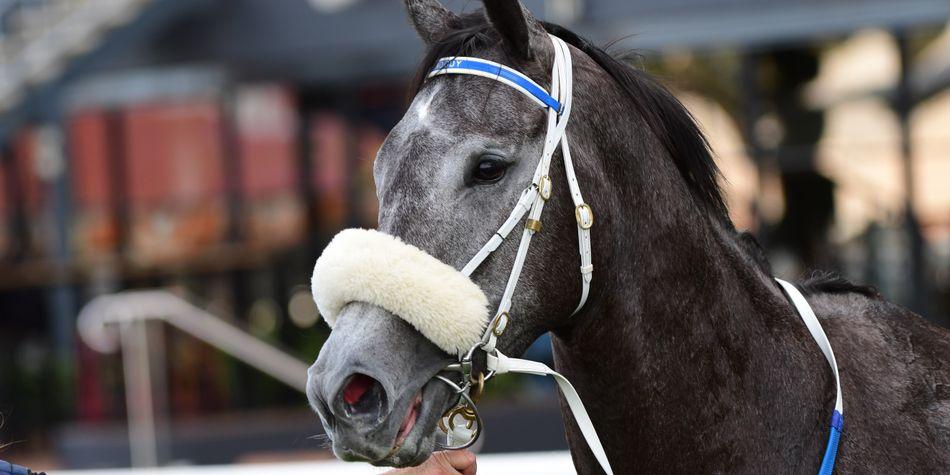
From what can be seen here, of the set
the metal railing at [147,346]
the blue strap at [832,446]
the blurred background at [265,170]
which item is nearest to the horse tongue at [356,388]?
the blue strap at [832,446]

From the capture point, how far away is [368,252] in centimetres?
193

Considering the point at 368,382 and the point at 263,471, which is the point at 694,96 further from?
the point at 368,382

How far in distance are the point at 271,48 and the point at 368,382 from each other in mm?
8097

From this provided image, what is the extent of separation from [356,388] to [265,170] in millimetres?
10307

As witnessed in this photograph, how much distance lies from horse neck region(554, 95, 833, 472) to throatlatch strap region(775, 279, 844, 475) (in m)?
0.03

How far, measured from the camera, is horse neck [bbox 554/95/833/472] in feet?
7.15

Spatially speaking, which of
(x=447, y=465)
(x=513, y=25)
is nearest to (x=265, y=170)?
(x=447, y=465)

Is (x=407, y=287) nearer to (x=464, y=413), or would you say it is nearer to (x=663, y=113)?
(x=464, y=413)

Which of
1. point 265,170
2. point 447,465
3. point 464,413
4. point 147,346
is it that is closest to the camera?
point 464,413

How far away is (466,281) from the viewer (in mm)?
1957

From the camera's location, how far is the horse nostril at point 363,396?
6.11ft

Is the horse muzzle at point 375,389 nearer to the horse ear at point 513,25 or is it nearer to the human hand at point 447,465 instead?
the human hand at point 447,465

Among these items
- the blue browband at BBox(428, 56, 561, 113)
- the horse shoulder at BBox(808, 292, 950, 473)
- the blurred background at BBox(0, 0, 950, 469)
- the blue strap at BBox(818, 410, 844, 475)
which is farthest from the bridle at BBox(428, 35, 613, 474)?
the blurred background at BBox(0, 0, 950, 469)

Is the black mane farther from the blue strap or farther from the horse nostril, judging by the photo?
the horse nostril
